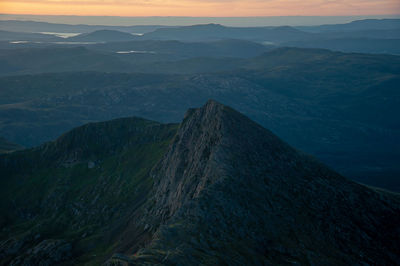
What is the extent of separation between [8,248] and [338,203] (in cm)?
9853

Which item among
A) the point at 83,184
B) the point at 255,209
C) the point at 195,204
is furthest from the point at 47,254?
the point at 255,209

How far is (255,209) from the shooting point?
7212 centimetres

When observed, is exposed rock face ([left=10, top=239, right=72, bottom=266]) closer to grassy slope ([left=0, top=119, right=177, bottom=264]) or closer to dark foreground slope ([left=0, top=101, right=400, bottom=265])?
dark foreground slope ([left=0, top=101, right=400, bottom=265])

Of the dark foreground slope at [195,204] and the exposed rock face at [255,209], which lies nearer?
the exposed rock face at [255,209]

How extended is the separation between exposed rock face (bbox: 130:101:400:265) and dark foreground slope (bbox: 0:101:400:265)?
0.89 feet

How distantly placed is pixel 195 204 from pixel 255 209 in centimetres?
1258

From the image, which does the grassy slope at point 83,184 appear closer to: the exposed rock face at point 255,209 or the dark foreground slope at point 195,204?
the dark foreground slope at point 195,204

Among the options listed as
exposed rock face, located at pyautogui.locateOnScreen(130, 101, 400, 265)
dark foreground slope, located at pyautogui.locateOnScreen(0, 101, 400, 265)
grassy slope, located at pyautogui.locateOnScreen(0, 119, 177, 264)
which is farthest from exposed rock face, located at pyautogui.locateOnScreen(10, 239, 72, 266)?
exposed rock face, located at pyautogui.locateOnScreen(130, 101, 400, 265)

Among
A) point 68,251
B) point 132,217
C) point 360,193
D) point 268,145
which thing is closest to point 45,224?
point 68,251

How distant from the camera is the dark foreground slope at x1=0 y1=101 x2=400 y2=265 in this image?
64.3 meters

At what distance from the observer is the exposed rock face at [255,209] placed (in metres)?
61.0

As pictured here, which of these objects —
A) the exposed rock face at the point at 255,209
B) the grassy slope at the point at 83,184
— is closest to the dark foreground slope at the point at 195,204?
the exposed rock face at the point at 255,209

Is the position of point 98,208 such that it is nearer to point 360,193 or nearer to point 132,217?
point 132,217

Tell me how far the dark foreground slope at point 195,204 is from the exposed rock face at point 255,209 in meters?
0.27
